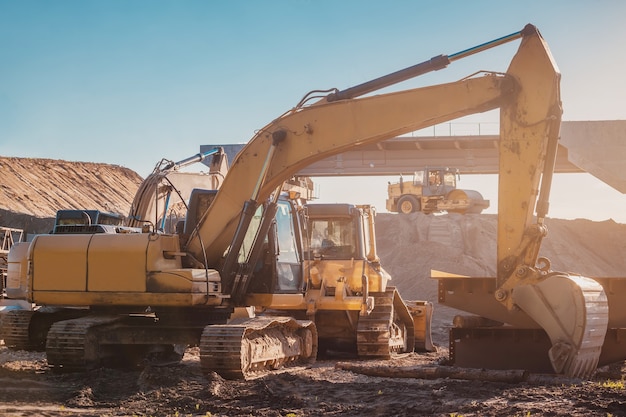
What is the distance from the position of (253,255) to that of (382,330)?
3.53 metres

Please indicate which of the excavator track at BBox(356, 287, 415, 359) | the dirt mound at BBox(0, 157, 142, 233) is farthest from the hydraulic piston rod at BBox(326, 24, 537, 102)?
the dirt mound at BBox(0, 157, 142, 233)

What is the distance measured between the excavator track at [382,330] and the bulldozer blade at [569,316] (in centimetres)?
399

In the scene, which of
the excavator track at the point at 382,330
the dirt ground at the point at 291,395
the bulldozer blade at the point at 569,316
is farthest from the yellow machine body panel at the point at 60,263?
the bulldozer blade at the point at 569,316

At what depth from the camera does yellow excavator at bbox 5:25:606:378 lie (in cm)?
1082

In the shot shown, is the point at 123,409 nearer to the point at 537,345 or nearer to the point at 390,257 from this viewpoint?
the point at 537,345

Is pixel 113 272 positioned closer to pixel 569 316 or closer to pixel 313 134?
pixel 313 134

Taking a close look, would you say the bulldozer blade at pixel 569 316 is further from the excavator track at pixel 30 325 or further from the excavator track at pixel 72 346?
the excavator track at pixel 30 325

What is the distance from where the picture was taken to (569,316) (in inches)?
408

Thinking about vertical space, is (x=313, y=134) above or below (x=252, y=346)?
above

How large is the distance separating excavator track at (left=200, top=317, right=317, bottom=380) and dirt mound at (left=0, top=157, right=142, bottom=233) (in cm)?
3453

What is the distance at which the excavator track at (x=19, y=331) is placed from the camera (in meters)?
12.2

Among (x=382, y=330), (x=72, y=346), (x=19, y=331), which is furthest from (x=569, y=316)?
(x=19, y=331)

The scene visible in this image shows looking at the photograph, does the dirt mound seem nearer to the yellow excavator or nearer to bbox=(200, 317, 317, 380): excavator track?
the yellow excavator

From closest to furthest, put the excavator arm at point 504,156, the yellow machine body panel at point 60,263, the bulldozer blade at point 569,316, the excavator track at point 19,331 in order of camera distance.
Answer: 1. the bulldozer blade at point 569,316
2. the excavator arm at point 504,156
3. the yellow machine body panel at point 60,263
4. the excavator track at point 19,331
